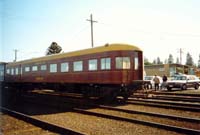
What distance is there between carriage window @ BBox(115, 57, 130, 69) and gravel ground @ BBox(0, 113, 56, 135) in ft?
22.8

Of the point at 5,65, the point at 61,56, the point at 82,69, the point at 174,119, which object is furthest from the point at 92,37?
the point at 174,119

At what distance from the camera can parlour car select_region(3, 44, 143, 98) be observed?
16.5 metres

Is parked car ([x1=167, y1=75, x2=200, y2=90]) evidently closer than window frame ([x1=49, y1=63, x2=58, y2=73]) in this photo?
No

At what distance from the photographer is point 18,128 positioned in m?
9.94

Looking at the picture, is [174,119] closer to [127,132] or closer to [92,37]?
[127,132]

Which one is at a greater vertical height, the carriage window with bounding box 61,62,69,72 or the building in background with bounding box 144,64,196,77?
the building in background with bounding box 144,64,196,77

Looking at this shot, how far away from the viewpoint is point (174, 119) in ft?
34.9

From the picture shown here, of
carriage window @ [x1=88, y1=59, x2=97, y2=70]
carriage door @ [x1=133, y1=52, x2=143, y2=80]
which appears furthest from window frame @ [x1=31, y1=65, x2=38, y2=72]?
carriage door @ [x1=133, y1=52, x2=143, y2=80]

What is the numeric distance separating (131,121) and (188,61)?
179m

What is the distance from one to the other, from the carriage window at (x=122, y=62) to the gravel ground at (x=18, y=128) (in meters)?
6.95

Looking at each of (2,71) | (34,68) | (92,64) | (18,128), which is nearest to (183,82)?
(92,64)

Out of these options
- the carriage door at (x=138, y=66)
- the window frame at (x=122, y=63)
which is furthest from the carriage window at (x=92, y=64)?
the carriage door at (x=138, y=66)

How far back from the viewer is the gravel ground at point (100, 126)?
869 cm

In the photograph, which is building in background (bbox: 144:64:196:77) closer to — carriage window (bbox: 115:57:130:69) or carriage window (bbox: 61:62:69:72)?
carriage window (bbox: 61:62:69:72)
